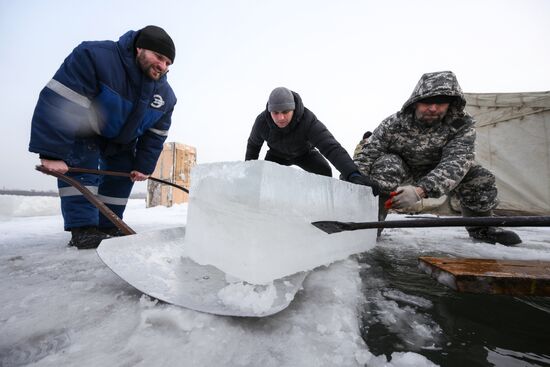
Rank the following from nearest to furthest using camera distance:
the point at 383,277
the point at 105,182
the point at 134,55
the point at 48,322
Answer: the point at 48,322 → the point at 383,277 → the point at 134,55 → the point at 105,182

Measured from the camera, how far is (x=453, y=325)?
2.59ft

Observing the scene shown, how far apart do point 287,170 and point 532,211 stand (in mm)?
6306

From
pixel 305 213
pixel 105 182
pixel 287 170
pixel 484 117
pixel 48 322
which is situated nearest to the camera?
pixel 48 322

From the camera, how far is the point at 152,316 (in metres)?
0.76

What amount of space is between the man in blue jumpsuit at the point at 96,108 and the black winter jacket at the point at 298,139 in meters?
0.87

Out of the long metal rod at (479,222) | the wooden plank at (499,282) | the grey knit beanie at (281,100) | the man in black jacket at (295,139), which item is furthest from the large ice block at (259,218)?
the grey knit beanie at (281,100)

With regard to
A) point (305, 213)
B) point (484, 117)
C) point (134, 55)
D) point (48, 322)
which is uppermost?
point (484, 117)

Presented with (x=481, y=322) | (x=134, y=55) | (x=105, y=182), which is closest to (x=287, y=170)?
(x=481, y=322)

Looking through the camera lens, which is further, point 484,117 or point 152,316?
point 484,117

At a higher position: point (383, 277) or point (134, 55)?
point (134, 55)

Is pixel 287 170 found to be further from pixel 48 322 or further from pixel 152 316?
pixel 48 322

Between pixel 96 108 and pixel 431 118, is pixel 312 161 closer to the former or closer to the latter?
pixel 431 118

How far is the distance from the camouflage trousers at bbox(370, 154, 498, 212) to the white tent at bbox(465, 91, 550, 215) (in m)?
4.09

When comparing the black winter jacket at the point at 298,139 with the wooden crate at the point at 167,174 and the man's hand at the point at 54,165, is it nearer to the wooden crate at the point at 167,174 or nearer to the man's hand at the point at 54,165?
the man's hand at the point at 54,165
